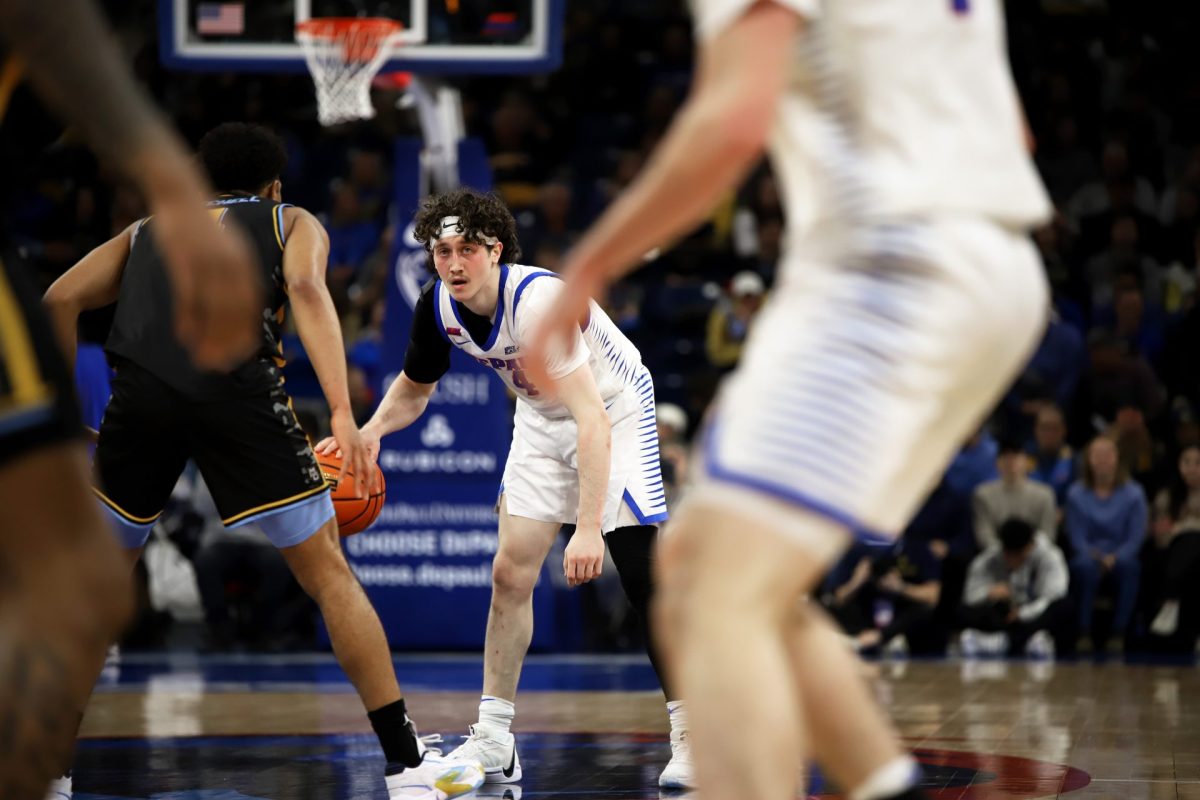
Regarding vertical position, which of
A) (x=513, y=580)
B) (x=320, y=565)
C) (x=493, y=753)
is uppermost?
(x=320, y=565)

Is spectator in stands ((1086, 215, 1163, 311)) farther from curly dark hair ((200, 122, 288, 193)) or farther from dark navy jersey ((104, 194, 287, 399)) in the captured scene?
dark navy jersey ((104, 194, 287, 399))

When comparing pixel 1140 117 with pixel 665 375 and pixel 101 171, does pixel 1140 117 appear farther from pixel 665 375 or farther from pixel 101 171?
pixel 101 171

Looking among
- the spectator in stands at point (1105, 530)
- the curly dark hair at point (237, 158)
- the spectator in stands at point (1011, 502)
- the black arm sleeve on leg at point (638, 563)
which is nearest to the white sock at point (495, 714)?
the black arm sleeve on leg at point (638, 563)

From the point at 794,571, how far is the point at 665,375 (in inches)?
482

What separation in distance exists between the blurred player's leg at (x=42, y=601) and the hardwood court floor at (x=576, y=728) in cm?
292

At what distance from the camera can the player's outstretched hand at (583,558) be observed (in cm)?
527

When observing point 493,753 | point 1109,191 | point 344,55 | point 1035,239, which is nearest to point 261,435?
point 493,753

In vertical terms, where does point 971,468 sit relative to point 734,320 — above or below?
below

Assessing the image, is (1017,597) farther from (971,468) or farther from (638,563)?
(638,563)

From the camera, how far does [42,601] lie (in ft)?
7.98

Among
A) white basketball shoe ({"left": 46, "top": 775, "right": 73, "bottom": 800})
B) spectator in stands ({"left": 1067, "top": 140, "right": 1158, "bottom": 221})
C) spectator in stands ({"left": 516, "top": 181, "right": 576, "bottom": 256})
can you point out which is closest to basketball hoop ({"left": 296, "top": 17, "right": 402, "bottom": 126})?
spectator in stands ({"left": 516, "top": 181, "right": 576, "bottom": 256})

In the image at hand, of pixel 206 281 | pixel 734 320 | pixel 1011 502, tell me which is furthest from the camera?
pixel 734 320

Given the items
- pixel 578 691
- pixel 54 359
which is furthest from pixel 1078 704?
pixel 54 359

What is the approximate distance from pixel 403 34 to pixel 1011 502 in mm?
5455
